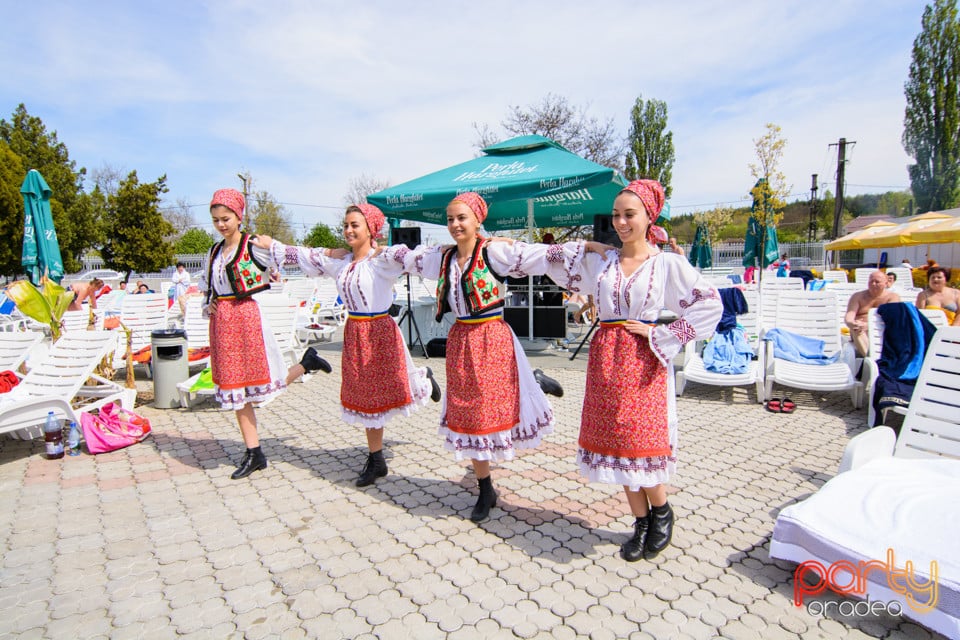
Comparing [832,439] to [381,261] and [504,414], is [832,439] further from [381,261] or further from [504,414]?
[381,261]

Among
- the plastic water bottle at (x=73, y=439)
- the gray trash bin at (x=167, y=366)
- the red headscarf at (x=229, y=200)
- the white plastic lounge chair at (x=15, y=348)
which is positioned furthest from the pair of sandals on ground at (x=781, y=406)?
the white plastic lounge chair at (x=15, y=348)

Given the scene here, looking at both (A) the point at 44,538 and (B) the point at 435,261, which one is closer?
(A) the point at 44,538

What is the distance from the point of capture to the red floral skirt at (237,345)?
12.7 ft

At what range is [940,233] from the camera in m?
10.9

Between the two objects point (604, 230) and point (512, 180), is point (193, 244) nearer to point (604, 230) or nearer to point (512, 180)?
point (512, 180)

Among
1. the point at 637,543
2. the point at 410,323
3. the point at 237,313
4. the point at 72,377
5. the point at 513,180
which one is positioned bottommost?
the point at 637,543

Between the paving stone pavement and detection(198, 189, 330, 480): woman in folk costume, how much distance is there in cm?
68

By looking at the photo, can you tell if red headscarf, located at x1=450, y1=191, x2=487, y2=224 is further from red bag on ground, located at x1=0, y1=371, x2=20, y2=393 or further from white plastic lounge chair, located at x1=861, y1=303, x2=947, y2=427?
red bag on ground, located at x1=0, y1=371, x2=20, y2=393

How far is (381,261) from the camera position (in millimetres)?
3607

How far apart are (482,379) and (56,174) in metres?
29.8

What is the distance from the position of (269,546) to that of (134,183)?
27213 millimetres

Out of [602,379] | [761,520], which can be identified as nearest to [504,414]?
[602,379]

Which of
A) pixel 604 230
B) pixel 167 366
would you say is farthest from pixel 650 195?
pixel 167 366

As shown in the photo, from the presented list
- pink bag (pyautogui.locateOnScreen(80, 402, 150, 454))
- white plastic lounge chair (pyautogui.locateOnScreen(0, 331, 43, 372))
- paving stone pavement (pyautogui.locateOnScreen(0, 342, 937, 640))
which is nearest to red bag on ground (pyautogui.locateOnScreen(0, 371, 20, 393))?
white plastic lounge chair (pyautogui.locateOnScreen(0, 331, 43, 372))
